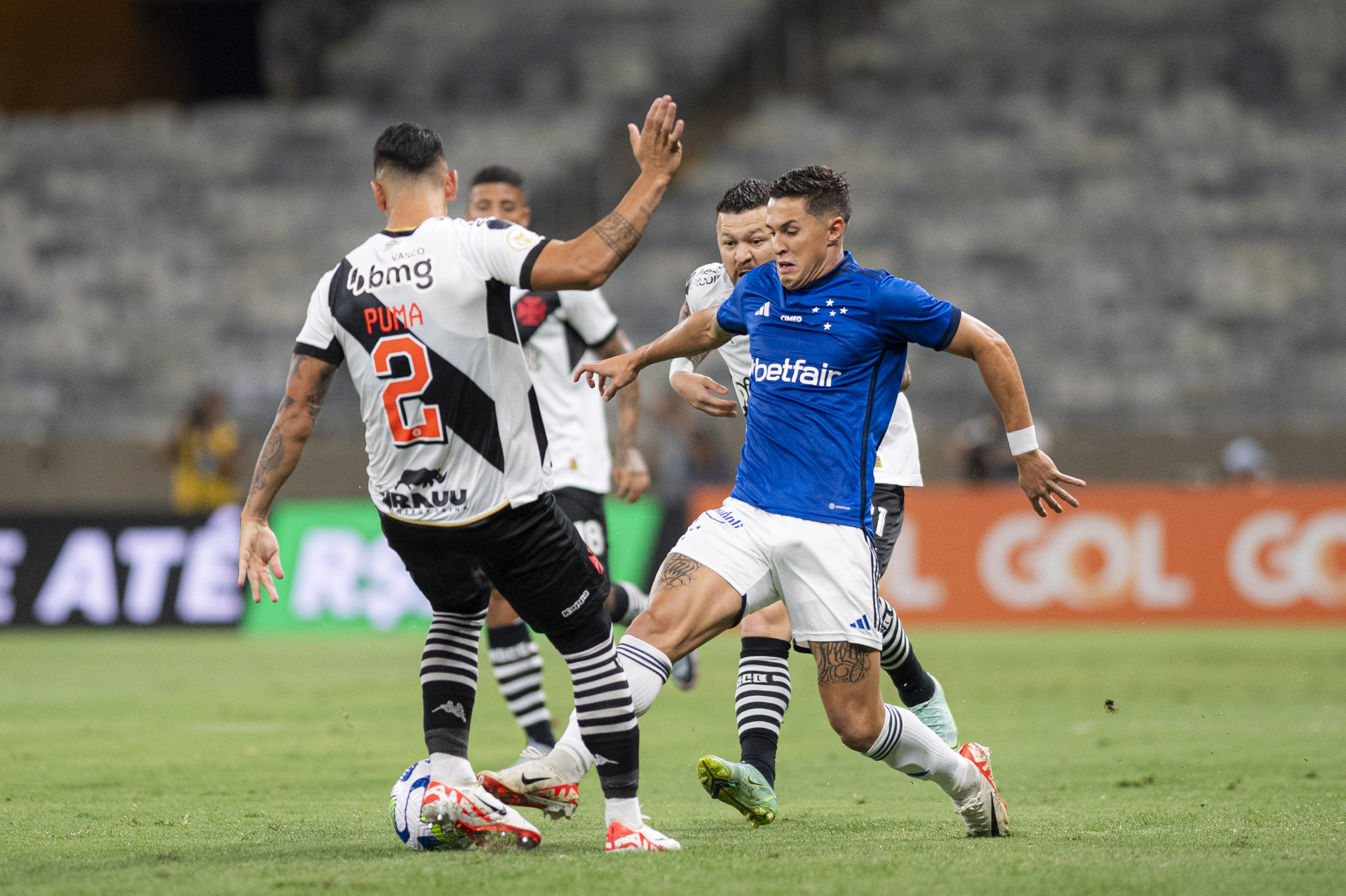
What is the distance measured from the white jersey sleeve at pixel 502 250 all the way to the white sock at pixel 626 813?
1739 millimetres

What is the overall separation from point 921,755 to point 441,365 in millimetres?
2157

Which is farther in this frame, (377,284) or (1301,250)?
(1301,250)

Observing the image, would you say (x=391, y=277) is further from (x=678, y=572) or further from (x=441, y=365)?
(x=678, y=572)

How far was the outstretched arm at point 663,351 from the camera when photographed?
19.7 feet

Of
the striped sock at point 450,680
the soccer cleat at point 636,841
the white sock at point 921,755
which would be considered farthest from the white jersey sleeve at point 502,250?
the white sock at point 921,755

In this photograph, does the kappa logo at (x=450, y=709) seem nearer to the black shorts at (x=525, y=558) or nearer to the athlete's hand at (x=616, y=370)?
the black shorts at (x=525, y=558)

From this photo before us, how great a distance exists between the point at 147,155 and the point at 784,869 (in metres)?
25.5

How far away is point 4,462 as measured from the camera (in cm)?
2252

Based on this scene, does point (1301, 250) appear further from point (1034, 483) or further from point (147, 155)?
point (1034, 483)

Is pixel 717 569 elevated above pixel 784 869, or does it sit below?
above

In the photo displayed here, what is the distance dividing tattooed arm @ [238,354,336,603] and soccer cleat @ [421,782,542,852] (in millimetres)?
892

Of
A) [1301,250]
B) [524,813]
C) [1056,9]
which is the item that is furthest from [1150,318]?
[524,813]

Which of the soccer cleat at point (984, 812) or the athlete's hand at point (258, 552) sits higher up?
the athlete's hand at point (258, 552)

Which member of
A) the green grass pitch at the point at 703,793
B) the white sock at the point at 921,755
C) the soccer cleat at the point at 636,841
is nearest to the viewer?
the green grass pitch at the point at 703,793
